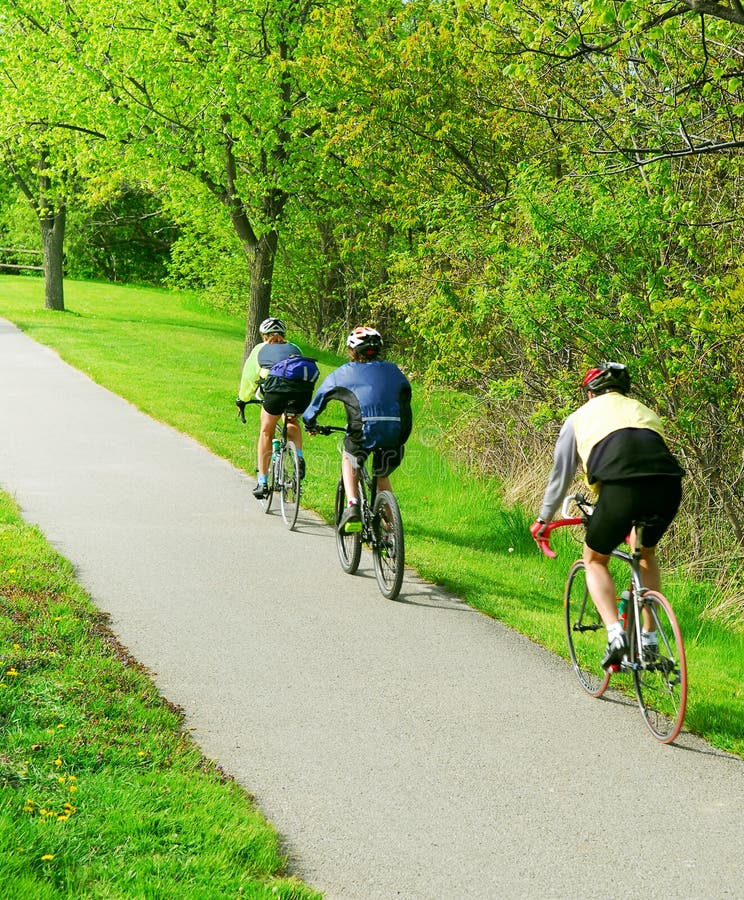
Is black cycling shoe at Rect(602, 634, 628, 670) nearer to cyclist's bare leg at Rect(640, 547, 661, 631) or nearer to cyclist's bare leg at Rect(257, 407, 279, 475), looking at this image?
cyclist's bare leg at Rect(640, 547, 661, 631)

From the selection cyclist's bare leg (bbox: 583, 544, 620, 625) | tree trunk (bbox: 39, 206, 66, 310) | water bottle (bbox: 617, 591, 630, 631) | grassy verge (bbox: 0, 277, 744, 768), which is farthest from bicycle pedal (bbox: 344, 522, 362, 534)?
tree trunk (bbox: 39, 206, 66, 310)

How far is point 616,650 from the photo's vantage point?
5.65 metres

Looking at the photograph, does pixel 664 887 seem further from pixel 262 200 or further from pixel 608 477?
pixel 262 200

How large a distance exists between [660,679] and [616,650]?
0.27 m

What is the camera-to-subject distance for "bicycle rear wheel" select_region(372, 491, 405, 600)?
7949 millimetres

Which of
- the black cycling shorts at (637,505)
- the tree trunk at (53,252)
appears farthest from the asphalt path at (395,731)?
the tree trunk at (53,252)

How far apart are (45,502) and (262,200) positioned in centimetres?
956

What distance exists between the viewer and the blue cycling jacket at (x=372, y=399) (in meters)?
8.34

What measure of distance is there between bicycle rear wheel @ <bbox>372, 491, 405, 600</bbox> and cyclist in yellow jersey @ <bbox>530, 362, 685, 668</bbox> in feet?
6.91

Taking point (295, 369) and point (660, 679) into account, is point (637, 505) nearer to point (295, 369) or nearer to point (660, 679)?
point (660, 679)

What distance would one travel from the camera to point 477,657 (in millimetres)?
6852

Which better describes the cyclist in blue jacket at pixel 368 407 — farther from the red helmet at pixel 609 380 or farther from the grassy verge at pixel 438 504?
the red helmet at pixel 609 380

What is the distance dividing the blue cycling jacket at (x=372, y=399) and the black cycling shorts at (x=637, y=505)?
295cm

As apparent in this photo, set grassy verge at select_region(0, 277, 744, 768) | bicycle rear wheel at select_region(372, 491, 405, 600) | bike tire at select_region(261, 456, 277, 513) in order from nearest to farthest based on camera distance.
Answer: grassy verge at select_region(0, 277, 744, 768), bicycle rear wheel at select_region(372, 491, 405, 600), bike tire at select_region(261, 456, 277, 513)
